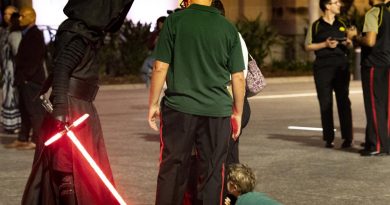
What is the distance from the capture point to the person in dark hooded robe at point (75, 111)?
677 cm

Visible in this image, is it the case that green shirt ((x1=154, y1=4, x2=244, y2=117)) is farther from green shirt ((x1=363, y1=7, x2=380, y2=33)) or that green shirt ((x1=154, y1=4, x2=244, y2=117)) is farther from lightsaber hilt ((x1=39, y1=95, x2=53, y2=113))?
green shirt ((x1=363, y1=7, x2=380, y2=33))

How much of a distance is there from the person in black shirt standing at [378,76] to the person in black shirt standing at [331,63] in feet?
2.04

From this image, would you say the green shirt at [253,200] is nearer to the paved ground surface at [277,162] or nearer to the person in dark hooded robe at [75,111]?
the person in dark hooded robe at [75,111]

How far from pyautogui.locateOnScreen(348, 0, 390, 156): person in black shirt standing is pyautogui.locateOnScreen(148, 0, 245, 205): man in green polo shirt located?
15.5 feet

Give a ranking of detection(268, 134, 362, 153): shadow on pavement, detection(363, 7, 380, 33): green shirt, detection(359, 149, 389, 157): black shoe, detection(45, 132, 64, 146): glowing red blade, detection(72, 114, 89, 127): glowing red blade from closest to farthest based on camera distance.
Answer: detection(45, 132, 64, 146): glowing red blade < detection(72, 114, 89, 127): glowing red blade < detection(363, 7, 380, 33): green shirt < detection(359, 149, 389, 157): black shoe < detection(268, 134, 362, 153): shadow on pavement

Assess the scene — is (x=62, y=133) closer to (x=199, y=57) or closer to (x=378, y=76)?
(x=199, y=57)

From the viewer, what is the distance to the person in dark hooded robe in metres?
6.77

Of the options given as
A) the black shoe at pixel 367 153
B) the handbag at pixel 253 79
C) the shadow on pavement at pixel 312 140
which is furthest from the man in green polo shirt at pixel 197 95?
the shadow on pavement at pixel 312 140

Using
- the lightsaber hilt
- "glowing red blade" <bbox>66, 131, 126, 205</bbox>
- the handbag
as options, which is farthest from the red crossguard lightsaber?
the handbag

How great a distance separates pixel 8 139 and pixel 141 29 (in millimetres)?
13581

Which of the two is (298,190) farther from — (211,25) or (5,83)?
(5,83)

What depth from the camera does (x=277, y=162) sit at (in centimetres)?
1134

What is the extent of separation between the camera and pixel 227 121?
701cm

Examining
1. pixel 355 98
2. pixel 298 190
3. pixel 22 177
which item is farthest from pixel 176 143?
pixel 355 98
